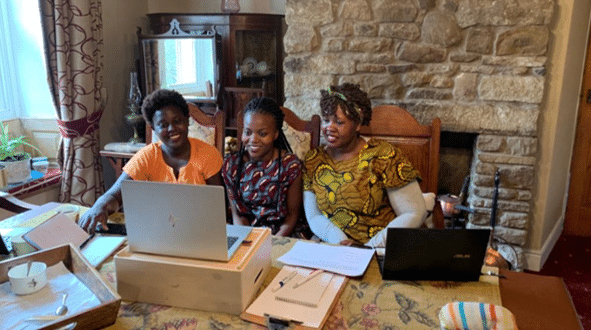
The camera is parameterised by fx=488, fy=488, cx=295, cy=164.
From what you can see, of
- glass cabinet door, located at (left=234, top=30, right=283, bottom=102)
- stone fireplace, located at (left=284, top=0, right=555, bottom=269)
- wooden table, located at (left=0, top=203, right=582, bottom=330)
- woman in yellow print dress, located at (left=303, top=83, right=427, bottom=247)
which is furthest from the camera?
glass cabinet door, located at (left=234, top=30, right=283, bottom=102)

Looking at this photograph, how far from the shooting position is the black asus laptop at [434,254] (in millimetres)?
1192

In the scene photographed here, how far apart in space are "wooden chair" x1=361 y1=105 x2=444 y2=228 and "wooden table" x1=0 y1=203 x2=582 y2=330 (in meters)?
0.86

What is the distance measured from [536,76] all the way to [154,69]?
2285mm

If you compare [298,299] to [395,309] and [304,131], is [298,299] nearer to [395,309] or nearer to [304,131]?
[395,309]

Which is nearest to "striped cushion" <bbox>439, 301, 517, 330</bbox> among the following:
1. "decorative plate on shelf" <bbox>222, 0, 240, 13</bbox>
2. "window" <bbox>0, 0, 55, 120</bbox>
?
"window" <bbox>0, 0, 55, 120</bbox>

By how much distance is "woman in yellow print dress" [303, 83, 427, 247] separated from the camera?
179 centimetres

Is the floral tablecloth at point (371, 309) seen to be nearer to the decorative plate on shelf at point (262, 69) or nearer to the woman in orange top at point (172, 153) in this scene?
the woman in orange top at point (172, 153)

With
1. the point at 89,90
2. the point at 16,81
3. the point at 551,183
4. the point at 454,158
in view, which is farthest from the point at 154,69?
the point at 551,183

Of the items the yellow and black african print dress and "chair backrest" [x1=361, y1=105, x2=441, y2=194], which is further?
"chair backrest" [x1=361, y1=105, x2=441, y2=194]

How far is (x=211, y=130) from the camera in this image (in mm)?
2305

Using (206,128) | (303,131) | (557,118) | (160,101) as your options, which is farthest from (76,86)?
(557,118)

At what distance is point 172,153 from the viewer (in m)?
1.92

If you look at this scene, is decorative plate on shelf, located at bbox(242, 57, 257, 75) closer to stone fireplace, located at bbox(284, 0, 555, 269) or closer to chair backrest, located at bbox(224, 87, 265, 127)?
chair backrest, located at bbox(224, 87, 265, 127)

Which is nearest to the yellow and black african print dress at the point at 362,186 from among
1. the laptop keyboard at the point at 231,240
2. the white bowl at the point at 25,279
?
the laptop keyboard at the point at 231,240
